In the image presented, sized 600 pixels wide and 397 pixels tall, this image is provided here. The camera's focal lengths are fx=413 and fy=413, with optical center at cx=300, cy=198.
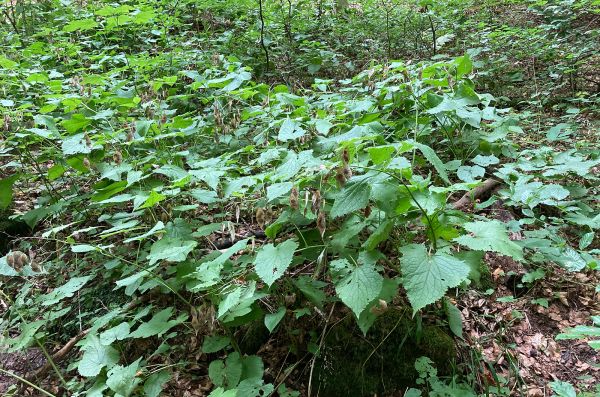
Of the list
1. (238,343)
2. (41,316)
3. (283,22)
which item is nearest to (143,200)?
(238,343)

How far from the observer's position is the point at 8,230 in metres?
3.46

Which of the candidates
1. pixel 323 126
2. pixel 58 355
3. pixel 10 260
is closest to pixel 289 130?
pixel 323 126

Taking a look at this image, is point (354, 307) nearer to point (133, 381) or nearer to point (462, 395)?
point (462, 395)

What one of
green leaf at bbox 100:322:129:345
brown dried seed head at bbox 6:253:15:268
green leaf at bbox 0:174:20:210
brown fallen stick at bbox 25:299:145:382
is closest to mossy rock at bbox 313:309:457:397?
green leaf at bbox 100:322:129:345

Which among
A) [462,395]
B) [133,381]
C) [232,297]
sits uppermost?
[232,297]

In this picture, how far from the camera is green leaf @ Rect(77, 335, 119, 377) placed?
6.59 feet

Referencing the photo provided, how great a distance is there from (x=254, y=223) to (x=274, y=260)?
51.2 inches

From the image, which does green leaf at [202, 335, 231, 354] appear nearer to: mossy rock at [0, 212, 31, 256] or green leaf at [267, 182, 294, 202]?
green leaf at [267, 182, 294, 202]

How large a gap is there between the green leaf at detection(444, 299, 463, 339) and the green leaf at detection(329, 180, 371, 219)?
828mm

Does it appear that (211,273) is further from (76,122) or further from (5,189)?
(5,189)

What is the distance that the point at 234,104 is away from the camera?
13.1 feet

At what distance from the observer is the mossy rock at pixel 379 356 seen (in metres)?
2.02

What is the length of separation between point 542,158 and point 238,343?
247cm

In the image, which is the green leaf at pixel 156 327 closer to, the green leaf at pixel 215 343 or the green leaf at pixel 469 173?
the green leaf at pixel 215 343
